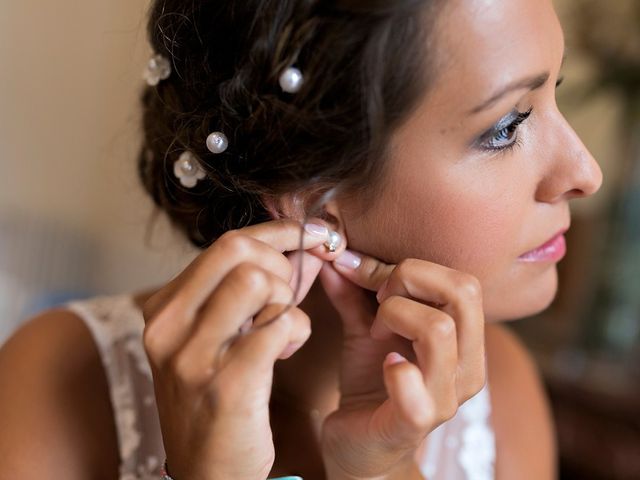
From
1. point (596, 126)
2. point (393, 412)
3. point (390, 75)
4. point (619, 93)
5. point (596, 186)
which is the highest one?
point (390, 75)

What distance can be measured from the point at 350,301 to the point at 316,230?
12 centimetres

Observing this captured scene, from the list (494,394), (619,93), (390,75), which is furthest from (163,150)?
(619,93)

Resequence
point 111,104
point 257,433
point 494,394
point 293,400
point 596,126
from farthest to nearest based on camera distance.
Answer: point 596,126 < point 111,104 < point 494,394 < point 293,400 < point 257,433

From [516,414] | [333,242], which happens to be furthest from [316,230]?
[516,414]

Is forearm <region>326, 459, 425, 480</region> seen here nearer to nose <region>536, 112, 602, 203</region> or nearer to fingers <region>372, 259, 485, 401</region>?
fingers <region>372, 259, 485, 401</region>

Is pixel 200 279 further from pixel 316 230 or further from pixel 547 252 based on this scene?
pixel 547 252

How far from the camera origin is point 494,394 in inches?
46.9

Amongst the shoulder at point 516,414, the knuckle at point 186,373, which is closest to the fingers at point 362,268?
the knuckle at point 186,373

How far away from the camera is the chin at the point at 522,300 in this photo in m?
0.84

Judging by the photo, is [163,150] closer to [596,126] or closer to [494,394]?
[494,394]

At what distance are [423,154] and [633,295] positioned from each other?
1.35 meters

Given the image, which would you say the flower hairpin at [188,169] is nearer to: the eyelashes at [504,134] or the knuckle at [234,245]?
the knuckle at [234,245]

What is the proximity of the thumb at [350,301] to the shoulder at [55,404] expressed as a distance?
0.34m

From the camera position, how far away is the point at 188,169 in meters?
0.79
